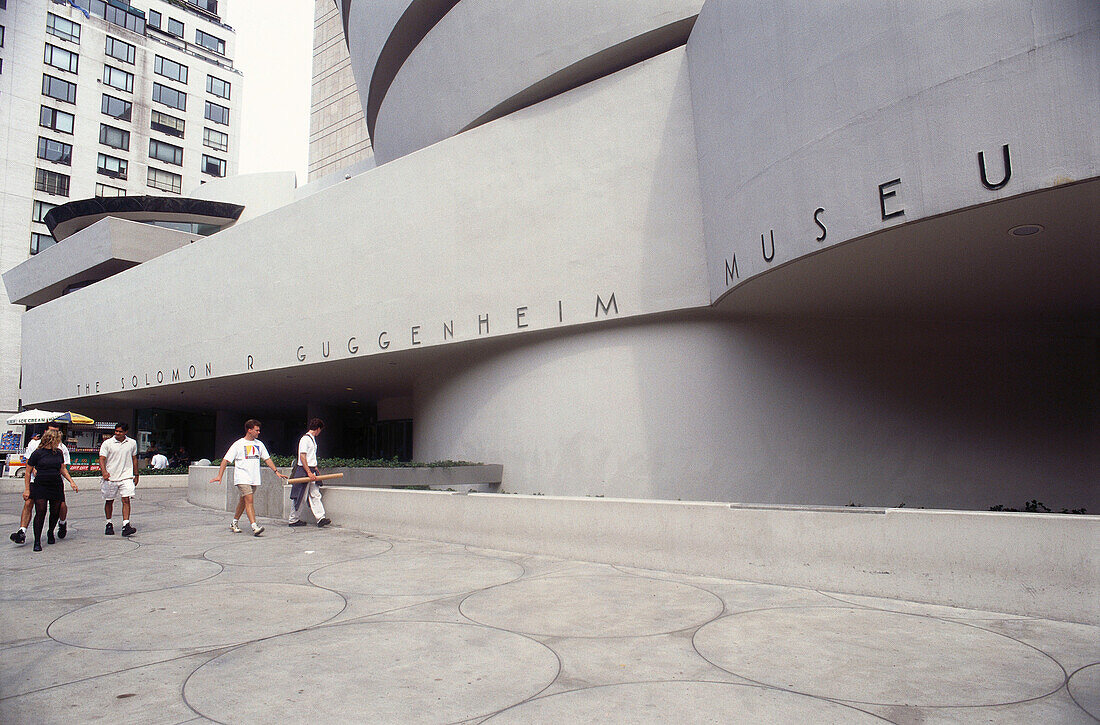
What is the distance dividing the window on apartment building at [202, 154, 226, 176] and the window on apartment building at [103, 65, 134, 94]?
708cm

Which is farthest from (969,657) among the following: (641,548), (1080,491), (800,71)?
(1080,491)

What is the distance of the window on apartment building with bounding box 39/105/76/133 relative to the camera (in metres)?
48.1

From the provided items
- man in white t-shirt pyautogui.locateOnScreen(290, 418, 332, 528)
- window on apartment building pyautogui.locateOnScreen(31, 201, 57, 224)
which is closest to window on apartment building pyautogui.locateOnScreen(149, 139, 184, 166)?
window on apartment building pyautogui.locateOnScreen(31, 201, 57, 224)

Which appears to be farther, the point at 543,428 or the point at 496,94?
the point at 496,94

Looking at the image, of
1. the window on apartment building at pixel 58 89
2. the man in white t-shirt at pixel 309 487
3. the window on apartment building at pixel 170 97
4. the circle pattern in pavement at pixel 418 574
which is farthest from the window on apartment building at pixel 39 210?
the circle pattern in pavement at pixel 418 574

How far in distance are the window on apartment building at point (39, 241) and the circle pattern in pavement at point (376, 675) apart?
5429 cm

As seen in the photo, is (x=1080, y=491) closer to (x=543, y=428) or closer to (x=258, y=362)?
(x=543, y=428)

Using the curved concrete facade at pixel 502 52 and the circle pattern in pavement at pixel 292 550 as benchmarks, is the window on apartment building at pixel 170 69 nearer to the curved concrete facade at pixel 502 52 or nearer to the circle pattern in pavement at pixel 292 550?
the curved concrete facade at pixel 502 52

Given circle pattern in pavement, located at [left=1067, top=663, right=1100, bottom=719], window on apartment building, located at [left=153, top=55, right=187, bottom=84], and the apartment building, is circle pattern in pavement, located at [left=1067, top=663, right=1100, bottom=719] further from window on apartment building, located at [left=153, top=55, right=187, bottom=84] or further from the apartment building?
window on apartment building, located at [left=153, top=55, right=187, bottom=84]

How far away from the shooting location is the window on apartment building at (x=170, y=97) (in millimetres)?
55300

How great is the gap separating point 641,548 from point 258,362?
55.2 feet

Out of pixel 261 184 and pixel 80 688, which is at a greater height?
pixel 261 184

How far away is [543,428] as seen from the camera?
569 inches

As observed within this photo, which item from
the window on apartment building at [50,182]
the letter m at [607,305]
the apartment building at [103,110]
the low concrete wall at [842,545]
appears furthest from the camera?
the window on apartment building at [50,182]
